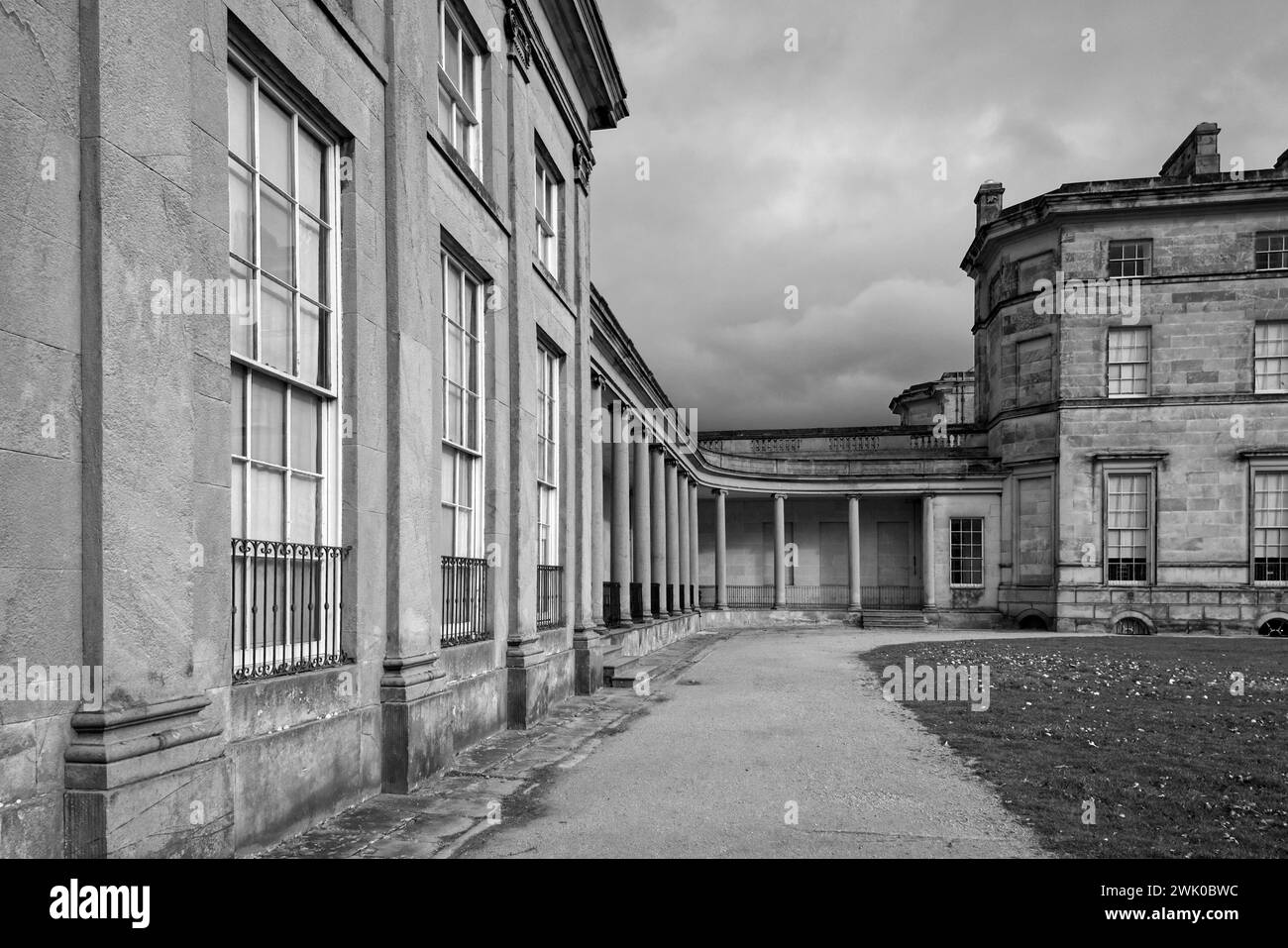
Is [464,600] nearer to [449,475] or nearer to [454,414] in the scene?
[449,475]

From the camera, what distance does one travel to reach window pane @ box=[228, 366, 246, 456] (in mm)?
5535

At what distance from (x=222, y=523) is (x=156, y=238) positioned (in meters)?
1.55

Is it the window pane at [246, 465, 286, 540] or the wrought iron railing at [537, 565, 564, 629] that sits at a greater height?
the window pane at [246, 465, 286, 540]

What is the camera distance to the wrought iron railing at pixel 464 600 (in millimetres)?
8781

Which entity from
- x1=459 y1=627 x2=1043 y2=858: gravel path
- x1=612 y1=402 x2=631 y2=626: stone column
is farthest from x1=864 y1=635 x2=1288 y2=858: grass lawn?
x1=612 y1=402 x2=631 y2=626: stone column

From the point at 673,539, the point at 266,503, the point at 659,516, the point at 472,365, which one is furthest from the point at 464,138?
the point at 673,539

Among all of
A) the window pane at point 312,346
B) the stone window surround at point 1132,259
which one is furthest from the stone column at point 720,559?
the window pane at point 312,346

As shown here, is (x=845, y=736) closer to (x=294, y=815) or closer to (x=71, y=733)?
(x=294, y=815)

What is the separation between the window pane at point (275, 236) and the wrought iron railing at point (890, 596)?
1301 inches

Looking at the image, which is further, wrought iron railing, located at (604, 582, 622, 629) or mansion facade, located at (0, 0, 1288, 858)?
wrought iron railing, located at (604, 582, 622, 629)

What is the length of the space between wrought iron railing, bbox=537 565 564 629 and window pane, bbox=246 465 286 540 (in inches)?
235

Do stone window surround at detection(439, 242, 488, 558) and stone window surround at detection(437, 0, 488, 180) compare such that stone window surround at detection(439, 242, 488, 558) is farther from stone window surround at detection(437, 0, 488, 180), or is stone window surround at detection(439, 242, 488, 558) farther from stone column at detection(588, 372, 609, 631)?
stone column at detection(588, 372, 609, 631)

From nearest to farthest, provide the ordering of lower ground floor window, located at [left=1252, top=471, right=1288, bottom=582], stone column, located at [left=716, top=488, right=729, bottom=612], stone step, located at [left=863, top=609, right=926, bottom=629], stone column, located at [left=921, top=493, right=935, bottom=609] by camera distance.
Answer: lower ground floor window, located at [left=1252, top=471, right=1288, bottom=582]
stone step, located at [left=863, top=609, right=926, bottom=629]
stone column, located at [left=716, top=488, right=729, bottom=612]
stone column, located at [left=921, top=493, right=935, bottom=609]
